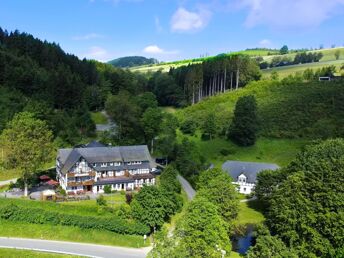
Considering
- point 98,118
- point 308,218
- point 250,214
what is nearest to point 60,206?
point 250,214

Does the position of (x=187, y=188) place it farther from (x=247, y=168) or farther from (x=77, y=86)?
Answer: (x=77, y=86)

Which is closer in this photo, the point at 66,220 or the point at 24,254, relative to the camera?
the point at 24,254

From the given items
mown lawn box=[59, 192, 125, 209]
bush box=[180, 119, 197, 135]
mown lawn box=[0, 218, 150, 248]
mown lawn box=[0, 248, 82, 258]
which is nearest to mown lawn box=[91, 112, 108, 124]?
bush box=[180, 119, 197, 135]

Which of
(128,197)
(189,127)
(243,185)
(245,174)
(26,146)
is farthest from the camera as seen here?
(189,127)

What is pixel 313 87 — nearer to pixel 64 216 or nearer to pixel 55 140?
pixel 55 140

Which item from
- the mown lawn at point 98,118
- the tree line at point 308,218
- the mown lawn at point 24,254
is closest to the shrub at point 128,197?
the mown lawn at point 24,254

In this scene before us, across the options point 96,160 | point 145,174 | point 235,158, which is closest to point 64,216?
point 96,160
